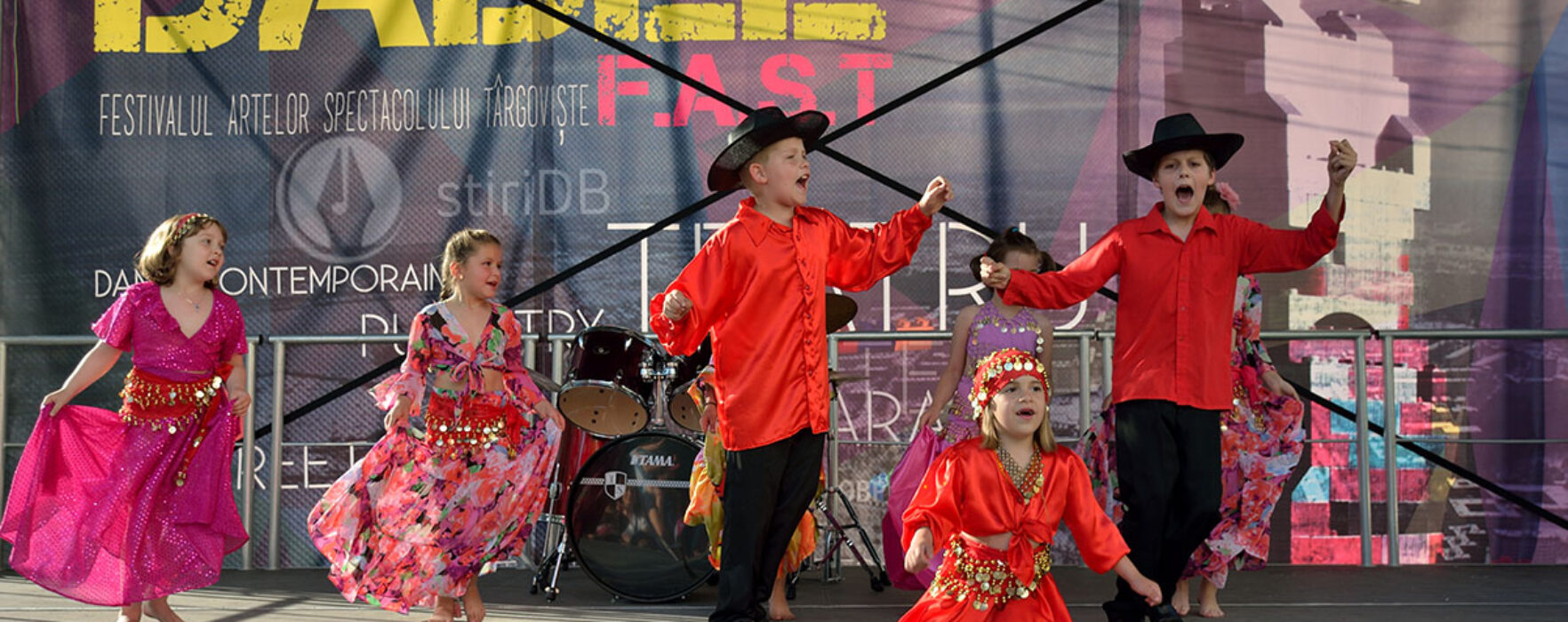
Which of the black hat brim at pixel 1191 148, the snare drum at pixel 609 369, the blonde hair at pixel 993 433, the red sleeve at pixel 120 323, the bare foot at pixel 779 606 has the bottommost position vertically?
the bare foot at pixel 779 606

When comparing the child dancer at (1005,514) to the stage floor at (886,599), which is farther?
the stage floor at (886,599)

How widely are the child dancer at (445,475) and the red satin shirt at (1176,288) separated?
5.20ft

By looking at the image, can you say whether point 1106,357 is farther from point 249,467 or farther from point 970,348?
point 249,467

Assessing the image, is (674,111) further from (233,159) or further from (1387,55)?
(1387,55)

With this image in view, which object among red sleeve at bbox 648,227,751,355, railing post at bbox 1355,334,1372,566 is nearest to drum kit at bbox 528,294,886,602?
red sleeve at bbox 648,227,751,355

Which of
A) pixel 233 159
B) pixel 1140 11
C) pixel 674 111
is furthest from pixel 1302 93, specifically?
pixel 233 159

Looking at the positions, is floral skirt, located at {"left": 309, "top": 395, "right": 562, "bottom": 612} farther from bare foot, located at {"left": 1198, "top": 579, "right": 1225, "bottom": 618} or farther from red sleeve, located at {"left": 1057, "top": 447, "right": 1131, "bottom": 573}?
bare foot, located at {"left": 1198, "top": 579, "right": 1225, "bottom": 618}

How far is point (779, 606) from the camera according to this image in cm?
461

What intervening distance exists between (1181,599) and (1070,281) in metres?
1.24

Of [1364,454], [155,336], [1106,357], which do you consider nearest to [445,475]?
[155,336]

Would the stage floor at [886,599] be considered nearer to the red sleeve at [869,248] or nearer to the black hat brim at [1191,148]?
the red sleeve at [869,248]

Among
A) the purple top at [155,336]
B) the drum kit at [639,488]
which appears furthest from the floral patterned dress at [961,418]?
the purple top at [155,336]

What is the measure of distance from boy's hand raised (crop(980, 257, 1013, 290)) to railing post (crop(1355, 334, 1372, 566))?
236 cm

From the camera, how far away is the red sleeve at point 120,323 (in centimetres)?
437
